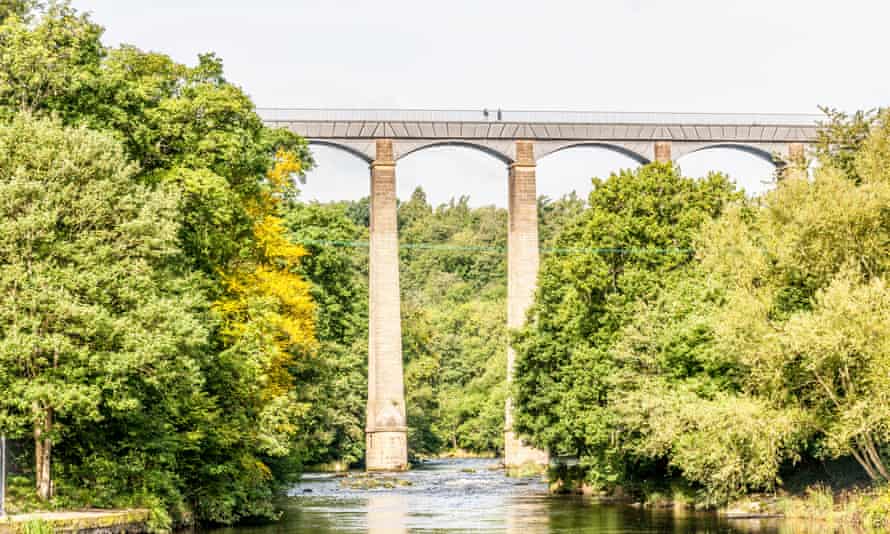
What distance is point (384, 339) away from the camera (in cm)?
6594

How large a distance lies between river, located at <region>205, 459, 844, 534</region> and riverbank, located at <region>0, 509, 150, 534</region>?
5403mm

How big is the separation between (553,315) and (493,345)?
163 feet

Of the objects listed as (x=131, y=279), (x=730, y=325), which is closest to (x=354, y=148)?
(x=730, y=325)

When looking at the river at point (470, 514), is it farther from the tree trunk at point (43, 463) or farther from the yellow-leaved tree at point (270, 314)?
the tree trunk at point (43, 463)

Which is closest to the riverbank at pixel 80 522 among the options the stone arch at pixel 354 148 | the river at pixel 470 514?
the river at pixel 470 514

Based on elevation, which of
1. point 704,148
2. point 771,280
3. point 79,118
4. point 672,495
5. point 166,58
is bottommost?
point 672,495

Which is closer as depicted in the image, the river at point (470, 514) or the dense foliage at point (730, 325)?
the dense foliage at point (730, 325)

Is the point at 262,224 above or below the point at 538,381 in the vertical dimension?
above

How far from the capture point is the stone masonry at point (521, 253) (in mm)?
67500

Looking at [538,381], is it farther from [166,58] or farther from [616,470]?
[166,58]

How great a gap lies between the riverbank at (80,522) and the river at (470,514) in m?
5.40

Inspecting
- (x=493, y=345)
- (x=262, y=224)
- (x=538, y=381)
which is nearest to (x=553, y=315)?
(x=538, y=381)

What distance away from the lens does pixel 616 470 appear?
45.1m

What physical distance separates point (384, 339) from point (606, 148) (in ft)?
51.3
